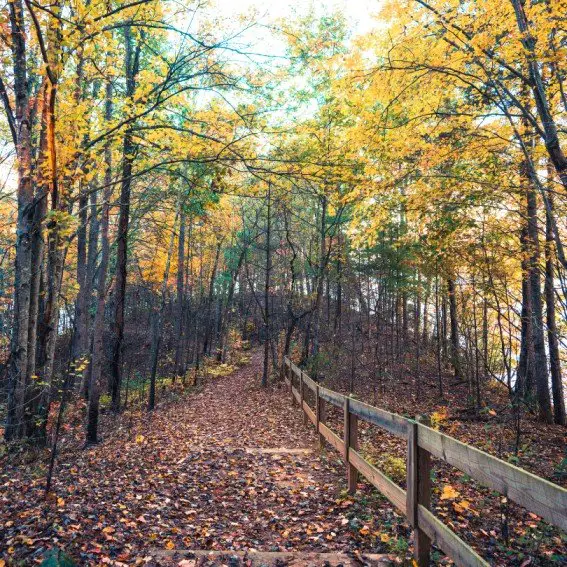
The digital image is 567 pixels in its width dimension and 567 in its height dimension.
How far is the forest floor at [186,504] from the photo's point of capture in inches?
155

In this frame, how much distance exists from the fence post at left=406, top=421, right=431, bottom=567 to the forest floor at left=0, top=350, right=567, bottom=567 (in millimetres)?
200

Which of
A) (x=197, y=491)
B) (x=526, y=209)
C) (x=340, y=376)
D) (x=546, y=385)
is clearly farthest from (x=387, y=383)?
(x=197, y=491)

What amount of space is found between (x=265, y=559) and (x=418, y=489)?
1.42 m

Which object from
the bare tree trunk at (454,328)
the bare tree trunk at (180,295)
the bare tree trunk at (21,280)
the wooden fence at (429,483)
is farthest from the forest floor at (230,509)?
the bare tree trunk at (180,295)

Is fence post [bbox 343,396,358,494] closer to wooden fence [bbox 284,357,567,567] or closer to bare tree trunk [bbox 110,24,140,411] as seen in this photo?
wooden fence [bbox 284,357,567,567]

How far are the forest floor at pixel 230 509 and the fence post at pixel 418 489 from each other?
200 millimetres

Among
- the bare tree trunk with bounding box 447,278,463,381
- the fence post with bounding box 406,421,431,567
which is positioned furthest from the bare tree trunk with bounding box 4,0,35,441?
the bare tree trunk with bounding box 447,278,463,381

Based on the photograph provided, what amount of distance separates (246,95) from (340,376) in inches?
450

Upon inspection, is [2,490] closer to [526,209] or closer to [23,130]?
[23,130]

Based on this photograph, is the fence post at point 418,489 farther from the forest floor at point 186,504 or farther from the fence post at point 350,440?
the fence post at point 350,440

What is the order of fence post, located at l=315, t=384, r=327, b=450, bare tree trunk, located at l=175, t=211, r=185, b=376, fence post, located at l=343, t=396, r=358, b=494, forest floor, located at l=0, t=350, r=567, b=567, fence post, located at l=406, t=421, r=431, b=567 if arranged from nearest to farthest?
fence post, located at l=406, t=421, r=431, b=567 → forest floor, located at l=0, t=350, r=567, b=567 → fence post, located at l=343, t=396, r=358, b=494 → fence post, located at l=315, t=384, r=327, b=450 → bare tree trunk, located at l=175, t=211, r=185, b=376

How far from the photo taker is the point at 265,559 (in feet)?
11.7

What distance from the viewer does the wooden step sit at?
3447 mm

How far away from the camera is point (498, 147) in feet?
23.4
